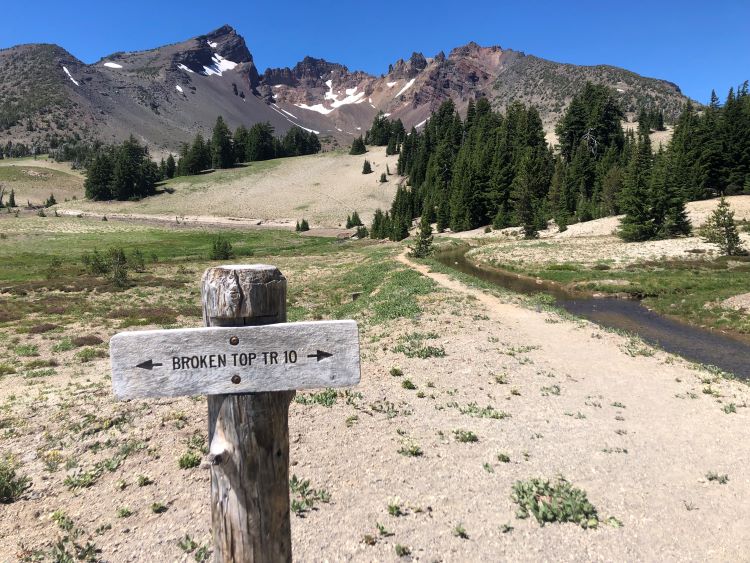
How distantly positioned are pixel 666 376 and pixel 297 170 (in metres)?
159

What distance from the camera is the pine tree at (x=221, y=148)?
161 m

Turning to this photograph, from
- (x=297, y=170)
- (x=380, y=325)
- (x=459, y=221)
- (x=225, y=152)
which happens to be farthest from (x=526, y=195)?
(x=225, y=152)

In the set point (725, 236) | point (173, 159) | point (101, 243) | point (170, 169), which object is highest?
point (173, 159)

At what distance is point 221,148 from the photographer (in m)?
162

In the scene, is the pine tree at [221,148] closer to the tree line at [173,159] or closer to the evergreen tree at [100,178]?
the tree line at [173,159]

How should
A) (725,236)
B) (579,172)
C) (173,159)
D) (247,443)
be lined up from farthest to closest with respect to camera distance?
(173,159)
(579,172)
(725,236)
(247,443)

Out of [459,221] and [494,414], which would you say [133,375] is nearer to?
[494,414]

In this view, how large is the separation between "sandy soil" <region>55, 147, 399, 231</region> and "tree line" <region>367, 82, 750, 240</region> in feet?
75.9

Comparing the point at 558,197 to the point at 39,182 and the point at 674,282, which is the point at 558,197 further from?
the point at 39,182

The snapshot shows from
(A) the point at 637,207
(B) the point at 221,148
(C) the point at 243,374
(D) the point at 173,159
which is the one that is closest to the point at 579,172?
(A) the point at 637,207

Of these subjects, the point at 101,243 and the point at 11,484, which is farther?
the point at 101,243

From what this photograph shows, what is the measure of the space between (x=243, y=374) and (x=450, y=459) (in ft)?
23.5

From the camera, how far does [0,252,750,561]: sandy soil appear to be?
6.71 metres

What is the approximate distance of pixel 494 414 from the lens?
11188 mm
